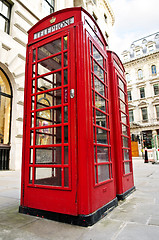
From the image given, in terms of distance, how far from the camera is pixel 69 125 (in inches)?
87.7

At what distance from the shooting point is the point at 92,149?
219 centimetres

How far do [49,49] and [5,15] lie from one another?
795cm

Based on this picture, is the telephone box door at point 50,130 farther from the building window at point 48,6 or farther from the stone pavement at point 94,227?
the building window at point 48,6

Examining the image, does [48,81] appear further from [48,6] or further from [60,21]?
[48,6]

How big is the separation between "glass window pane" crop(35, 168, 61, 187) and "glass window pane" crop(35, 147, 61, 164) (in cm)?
14

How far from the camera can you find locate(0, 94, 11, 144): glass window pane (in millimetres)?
8133

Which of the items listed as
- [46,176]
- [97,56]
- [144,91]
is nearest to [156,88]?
[144,91]

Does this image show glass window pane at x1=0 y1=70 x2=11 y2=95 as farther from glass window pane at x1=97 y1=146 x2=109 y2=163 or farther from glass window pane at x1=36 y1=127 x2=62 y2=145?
glass window pane at x1=97 y1=146 x2=109 y2=163

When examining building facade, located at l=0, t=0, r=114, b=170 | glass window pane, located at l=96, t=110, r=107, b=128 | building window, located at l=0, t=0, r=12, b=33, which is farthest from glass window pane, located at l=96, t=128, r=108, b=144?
building window, located at l=0, t=0, r=12, b=33

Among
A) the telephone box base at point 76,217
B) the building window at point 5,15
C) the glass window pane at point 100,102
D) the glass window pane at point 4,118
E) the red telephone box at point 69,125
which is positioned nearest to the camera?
the telephone box base at point 76,217

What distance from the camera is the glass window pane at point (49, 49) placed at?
263 centimetres

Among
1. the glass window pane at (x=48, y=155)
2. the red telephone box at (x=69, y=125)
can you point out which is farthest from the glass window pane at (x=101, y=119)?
the glass window pane at (x=48, y=155)

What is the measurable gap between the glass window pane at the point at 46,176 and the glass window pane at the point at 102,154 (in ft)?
2.17

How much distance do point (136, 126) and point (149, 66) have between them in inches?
431
